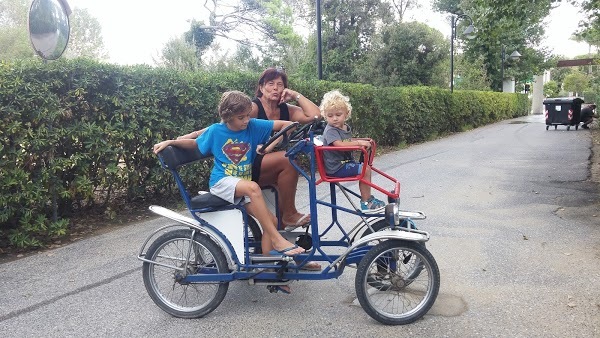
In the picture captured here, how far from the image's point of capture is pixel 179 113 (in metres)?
7.46

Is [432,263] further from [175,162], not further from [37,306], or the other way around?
[37,306]

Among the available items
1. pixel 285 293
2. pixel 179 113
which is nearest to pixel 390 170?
pixel 179 113

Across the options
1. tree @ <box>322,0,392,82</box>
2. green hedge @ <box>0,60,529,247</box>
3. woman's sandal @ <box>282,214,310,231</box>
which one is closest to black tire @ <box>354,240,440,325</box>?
woman's sandal @ <box>282,214,310,231</box>

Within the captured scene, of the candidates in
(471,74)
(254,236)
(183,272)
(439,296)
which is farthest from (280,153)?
(471,74)

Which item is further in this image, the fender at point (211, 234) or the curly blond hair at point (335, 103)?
the curly blond hair at point (335, 103)

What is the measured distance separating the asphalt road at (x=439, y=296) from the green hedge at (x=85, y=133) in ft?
1.82

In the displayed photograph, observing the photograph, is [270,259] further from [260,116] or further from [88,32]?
[88,32]

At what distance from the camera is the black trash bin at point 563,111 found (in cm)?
2247

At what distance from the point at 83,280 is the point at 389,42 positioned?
27319mm

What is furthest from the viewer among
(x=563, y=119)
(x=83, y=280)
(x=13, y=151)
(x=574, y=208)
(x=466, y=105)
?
(x=466, y=105)

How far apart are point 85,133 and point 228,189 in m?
2.99

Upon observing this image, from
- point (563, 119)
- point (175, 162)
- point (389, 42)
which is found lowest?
point (563, 119)

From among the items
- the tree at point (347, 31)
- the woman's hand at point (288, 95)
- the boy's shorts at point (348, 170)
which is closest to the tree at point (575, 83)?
the tree at point (347, 31)

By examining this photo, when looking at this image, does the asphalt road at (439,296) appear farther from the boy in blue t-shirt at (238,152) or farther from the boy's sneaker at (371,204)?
the boy's sneaker at (371,204)
